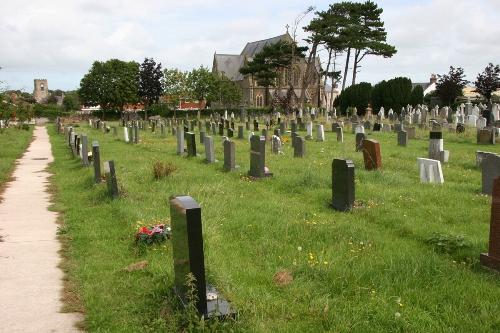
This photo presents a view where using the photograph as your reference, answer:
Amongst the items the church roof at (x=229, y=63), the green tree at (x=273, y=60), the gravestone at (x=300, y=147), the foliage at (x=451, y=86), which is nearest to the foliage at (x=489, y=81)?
the foliage at (x=451, y=86)

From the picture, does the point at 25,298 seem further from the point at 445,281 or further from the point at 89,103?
the point at 89,103

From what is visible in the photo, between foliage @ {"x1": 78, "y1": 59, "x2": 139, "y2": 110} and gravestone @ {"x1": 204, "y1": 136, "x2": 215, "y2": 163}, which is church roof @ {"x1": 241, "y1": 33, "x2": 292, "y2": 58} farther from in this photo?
gravestone @ {"x1": 204, "y1": 136, "x2": 215, "y2": 163}

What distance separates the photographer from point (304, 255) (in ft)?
20.1

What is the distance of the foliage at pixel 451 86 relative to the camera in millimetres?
46875

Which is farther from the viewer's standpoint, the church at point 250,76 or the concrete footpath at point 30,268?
the church at point 250,76

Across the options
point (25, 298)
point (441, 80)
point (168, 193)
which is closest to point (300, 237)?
point (25, 298)

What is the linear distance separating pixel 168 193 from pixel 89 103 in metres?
78.8

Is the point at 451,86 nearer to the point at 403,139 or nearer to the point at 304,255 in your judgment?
the point at 403,139

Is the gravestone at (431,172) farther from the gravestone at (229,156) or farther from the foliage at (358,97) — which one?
the foliage at (358,97)

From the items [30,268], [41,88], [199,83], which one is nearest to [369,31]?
[199,83]

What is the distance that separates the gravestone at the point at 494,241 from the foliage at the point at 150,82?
2873 inches

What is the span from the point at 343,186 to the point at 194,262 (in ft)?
15.2

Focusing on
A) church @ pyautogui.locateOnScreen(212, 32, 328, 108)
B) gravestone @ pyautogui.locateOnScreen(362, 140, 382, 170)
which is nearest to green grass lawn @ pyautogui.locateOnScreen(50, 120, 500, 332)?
gravestone @ pyautogui.locateOnScreen(362, 140, 382, 170)

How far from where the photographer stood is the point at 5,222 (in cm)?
897
